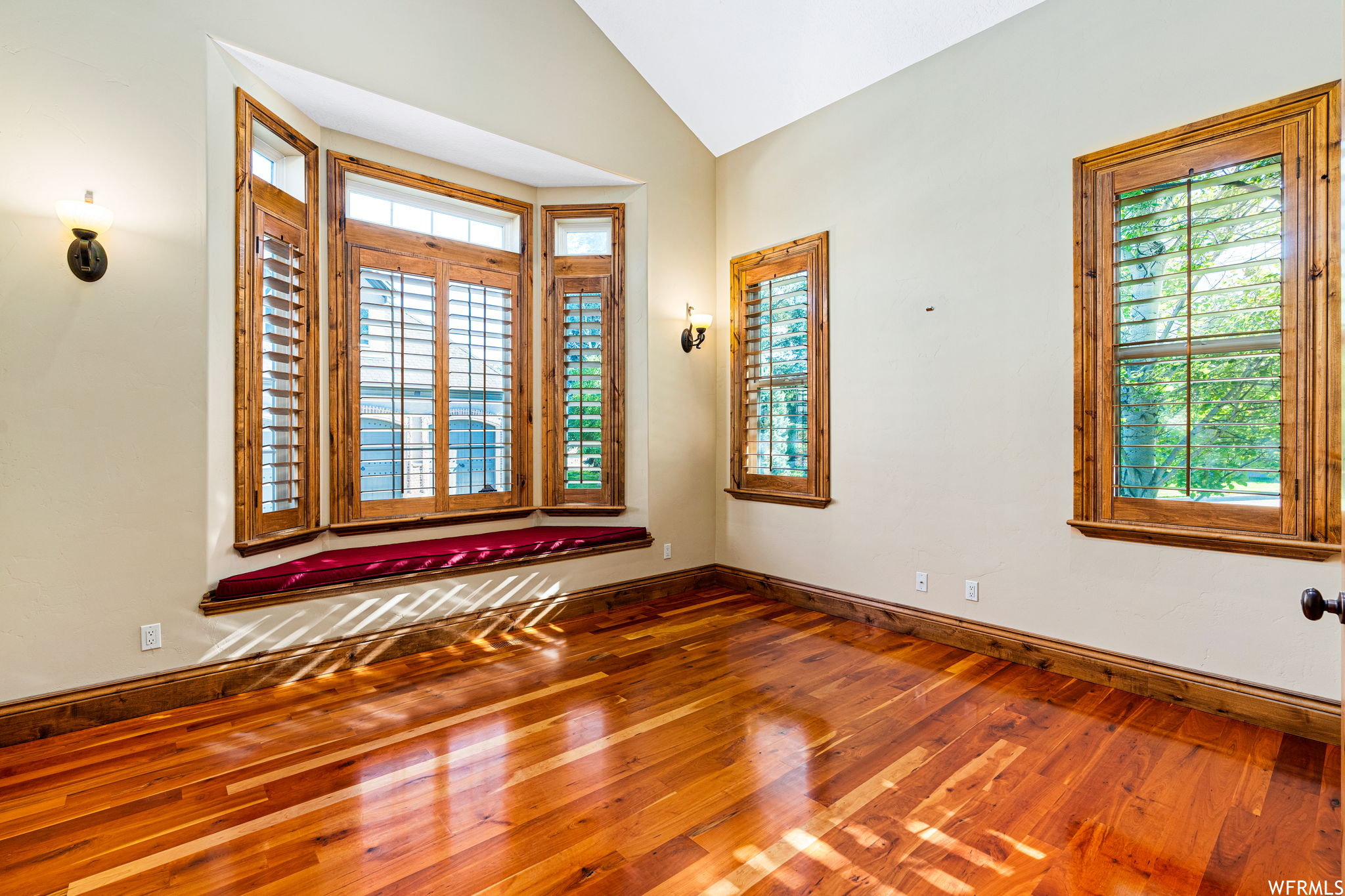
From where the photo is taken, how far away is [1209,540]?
2.72m

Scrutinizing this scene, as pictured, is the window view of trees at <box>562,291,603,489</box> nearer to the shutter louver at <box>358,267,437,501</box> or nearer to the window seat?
the window seat

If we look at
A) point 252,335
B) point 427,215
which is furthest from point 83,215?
point 427,215

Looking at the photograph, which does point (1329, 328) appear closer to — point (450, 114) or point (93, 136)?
point (450, 114)

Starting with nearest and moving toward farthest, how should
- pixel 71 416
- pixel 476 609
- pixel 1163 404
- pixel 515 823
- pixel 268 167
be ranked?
1. pixel 515 823
2. pixel 71 416
3. pixel 1163 404
4. pixel 268 167
5. pixel 476 609

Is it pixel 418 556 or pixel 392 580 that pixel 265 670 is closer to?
pixel 392 580

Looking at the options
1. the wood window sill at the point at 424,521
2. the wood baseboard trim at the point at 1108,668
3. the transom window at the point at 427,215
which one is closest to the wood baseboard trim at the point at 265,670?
the wood window sill at the point at 424,521

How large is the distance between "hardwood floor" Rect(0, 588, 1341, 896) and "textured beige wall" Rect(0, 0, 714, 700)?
45 cm

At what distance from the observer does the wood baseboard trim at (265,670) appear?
2.56m

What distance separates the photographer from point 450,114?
368cm

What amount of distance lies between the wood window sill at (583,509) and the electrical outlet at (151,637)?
232 cm

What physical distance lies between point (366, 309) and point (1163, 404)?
438 cm

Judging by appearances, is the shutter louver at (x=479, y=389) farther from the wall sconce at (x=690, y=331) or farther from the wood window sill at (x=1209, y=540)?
the wood window sill at (x=1209, y=540)

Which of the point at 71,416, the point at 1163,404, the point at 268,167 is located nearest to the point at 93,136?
the point at 268,167

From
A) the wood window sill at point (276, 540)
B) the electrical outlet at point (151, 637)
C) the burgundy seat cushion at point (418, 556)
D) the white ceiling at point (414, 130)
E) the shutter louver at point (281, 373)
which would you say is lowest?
the electrical outlet at point (151, 637)
